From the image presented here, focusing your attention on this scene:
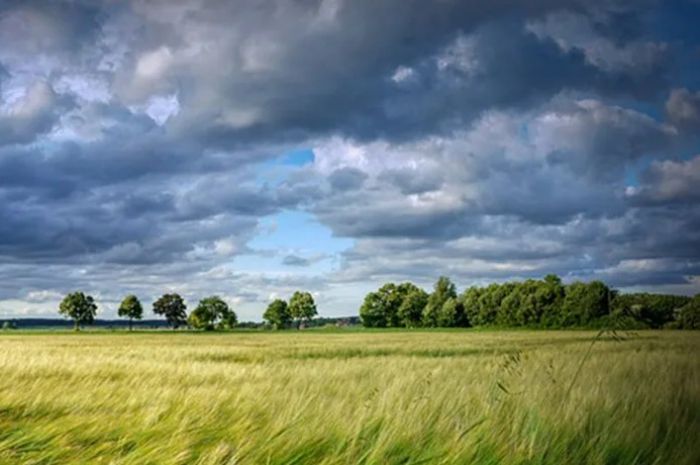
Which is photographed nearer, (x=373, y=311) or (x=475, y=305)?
(x=475, y=305)

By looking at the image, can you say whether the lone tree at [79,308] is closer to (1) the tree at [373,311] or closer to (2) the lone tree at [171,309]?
(2) the lone tree at [171,309]

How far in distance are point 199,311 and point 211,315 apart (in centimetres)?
247

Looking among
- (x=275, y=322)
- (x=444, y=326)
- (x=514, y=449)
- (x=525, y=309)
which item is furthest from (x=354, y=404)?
(x=275, y=322)

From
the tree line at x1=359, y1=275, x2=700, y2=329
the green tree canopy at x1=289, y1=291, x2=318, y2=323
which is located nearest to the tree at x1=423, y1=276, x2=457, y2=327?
the tree line at x1=359, y1=275, x2=700, y2=329

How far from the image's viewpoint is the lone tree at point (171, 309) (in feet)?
438

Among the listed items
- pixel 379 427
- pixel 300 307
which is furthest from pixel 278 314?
pixel 379 427

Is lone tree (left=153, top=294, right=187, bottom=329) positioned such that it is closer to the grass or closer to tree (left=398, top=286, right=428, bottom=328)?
tree (left=398, top=286, right=428, bottom=328)

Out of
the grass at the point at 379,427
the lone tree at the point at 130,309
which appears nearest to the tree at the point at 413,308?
the lone tree at the point at 130,309

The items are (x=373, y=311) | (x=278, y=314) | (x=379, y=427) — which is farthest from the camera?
(x=278, y=314)

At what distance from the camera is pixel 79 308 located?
12975 centimetres

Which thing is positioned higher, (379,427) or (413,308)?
(413,308)

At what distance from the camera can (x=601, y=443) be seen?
160 inches

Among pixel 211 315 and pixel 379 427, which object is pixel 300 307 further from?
pixel 379 427

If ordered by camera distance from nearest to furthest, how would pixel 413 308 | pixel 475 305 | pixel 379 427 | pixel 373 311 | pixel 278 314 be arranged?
pixel 379 427, pixel 475 305, pixel 413 308, pixel 373 311, pixel 278 314
